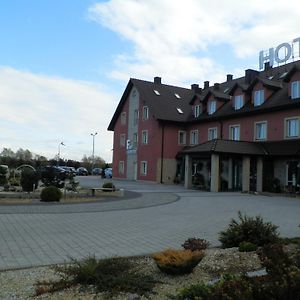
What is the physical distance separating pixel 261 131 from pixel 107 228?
1003 inches

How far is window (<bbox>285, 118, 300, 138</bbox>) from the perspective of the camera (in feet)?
107

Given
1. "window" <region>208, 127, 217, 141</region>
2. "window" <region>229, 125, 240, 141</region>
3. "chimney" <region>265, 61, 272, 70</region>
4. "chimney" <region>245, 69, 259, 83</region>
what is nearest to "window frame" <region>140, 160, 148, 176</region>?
"window" <region>208, 127, 217, 141</region>

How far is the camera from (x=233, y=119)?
1539 inches

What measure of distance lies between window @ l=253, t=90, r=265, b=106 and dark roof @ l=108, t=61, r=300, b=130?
0.47 metres

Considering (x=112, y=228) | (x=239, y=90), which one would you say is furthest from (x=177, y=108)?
(x=112, y=228)

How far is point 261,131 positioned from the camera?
3612 cm

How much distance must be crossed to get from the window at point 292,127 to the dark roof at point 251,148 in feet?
1.91

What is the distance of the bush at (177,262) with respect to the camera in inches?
249

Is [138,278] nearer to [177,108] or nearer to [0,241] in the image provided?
[0,241]

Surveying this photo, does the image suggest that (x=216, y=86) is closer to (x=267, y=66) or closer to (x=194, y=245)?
(x=267, y=66)

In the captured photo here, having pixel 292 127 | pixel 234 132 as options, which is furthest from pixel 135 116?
pixel 292 127

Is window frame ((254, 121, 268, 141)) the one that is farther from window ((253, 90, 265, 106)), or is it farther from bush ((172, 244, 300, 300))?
bush ((172, 244, 300, 300))

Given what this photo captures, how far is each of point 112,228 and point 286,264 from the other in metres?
8.73

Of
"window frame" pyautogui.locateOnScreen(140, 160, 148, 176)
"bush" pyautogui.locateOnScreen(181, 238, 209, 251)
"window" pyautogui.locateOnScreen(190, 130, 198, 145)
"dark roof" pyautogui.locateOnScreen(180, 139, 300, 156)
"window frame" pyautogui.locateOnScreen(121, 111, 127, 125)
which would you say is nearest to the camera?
"bush" pyautogui.locateOnScreen(181, 238, 209, 251)
